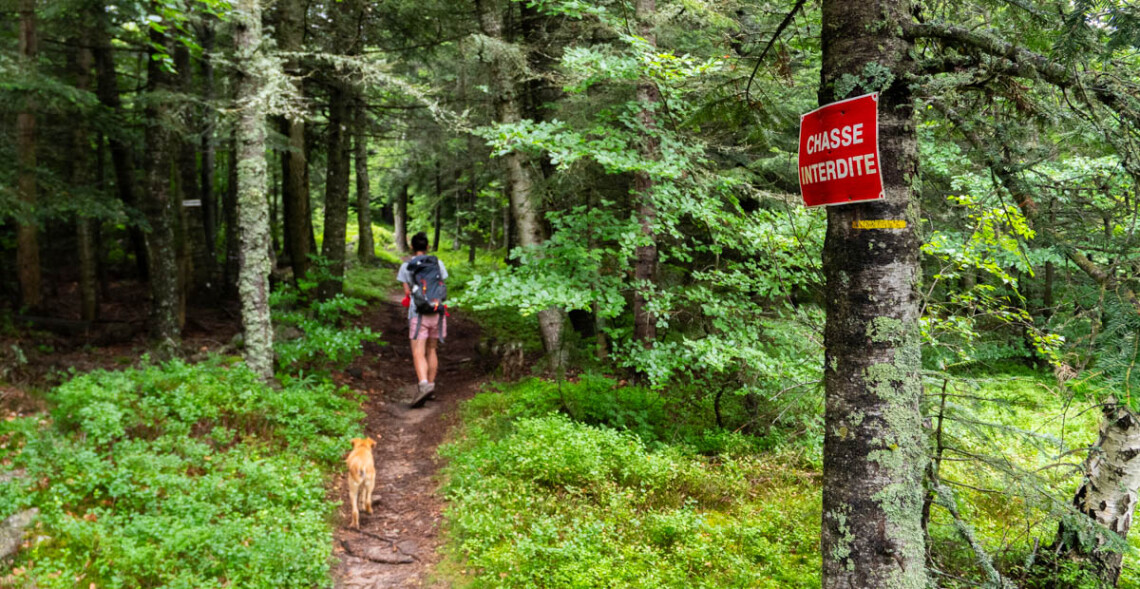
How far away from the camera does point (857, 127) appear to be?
8.75ft

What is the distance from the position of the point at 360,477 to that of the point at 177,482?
172cm

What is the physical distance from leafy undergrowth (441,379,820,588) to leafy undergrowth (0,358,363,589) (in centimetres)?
154

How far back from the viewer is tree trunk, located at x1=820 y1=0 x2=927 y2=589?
266 cm

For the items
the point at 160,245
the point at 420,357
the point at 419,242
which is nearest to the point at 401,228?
the point at 160,245

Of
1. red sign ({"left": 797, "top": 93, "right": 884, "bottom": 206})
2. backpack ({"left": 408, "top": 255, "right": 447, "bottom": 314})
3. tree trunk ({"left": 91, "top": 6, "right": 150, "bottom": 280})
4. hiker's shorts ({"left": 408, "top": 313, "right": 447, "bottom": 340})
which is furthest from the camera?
tree trunk ({"left": 91, "top": 6, "right": 150, "bottom": 280})

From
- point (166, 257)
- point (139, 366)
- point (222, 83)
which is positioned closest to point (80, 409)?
point (139, 366)

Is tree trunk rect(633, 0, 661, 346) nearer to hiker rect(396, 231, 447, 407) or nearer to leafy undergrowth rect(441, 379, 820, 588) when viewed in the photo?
leafy undergrowth rect(441, 379, 820, 588)

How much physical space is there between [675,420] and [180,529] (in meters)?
6.07

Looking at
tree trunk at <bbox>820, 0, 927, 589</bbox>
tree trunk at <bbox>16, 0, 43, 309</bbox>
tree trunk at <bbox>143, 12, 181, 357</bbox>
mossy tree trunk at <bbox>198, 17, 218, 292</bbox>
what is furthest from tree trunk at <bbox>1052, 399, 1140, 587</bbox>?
mossy tree trunk at <bbox>198, 17, 218, 292</bbox>

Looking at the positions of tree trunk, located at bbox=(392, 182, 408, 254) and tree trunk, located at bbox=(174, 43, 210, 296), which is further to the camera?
tree trunk, located at bbox=(392, 182, 408, 254)

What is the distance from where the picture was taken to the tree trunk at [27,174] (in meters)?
9.86

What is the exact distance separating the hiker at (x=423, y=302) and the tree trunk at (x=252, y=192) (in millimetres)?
2047

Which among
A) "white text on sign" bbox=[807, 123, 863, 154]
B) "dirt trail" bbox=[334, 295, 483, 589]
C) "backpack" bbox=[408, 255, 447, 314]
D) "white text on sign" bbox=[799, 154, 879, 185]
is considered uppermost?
"white text on sign" bbox=[807, 123, 863, 154]

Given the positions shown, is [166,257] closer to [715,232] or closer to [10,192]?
[10,192]
